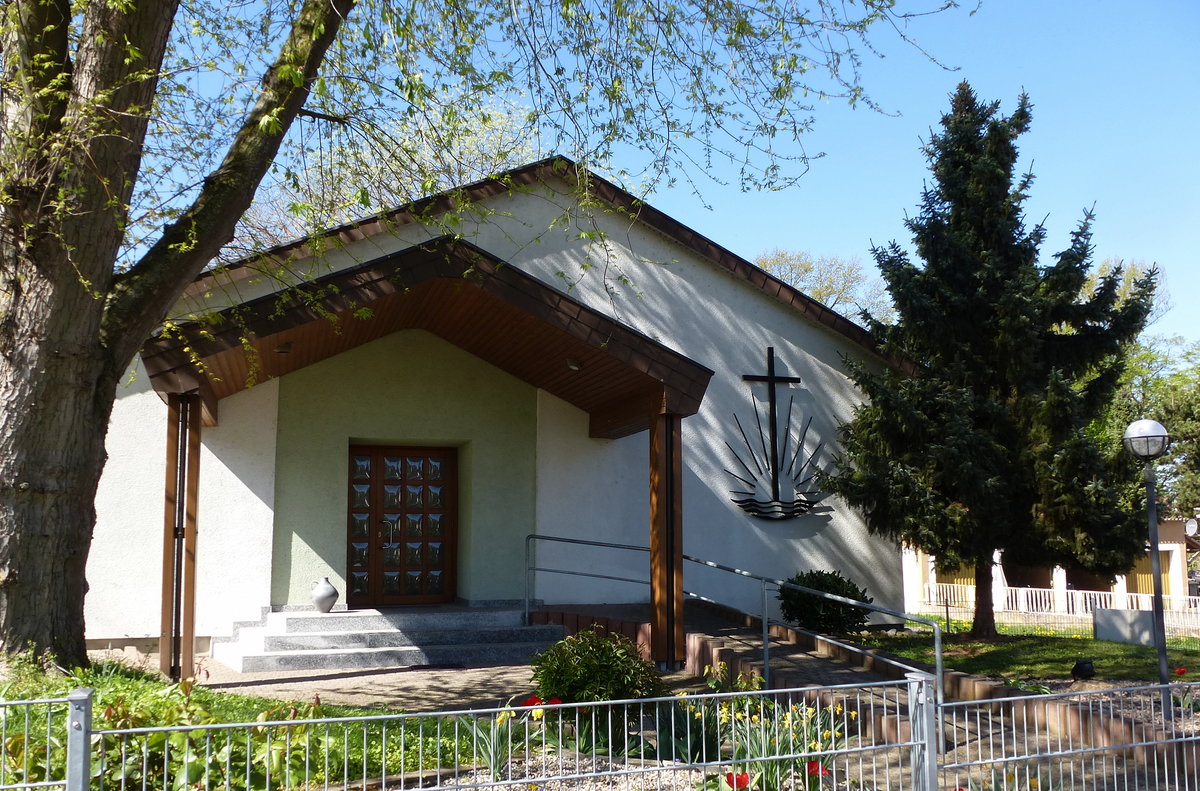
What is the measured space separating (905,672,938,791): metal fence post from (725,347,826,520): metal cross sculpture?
8.39 metres

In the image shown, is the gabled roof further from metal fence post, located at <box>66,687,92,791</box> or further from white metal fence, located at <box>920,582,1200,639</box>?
metal fence post, located at <box>66,687,92,791</box>

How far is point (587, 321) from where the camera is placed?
980cm

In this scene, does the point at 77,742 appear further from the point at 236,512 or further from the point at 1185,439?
the point at 1185,439

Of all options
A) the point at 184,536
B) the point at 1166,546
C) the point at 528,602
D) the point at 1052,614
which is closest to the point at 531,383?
the point at 528,602

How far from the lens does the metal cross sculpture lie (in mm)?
13398

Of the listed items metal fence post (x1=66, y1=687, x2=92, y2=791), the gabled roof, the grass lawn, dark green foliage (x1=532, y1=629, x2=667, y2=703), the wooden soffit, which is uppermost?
the gabled roof

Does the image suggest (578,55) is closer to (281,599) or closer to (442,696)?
(442,696)

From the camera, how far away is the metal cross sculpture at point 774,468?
1340cm

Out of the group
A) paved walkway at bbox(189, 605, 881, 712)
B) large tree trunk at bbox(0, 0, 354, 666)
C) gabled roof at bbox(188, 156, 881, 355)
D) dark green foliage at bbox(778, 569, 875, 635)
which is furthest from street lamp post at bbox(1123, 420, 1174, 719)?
large tree trunk at bbox(0, 0, 354, 666)

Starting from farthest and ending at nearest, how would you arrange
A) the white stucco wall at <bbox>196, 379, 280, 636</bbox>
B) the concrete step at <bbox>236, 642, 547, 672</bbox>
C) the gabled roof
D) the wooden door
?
the gabled roof < the wooden door < the white stucco wall at <bbox>196, 379, 280, 636</bbox> < the concrete step at <bbox>236, 642, 547, 672</bbox>

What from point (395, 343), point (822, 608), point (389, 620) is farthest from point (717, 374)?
point (389, 620)

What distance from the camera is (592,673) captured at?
726cm

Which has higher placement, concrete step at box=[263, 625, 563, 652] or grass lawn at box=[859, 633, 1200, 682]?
concrete step at box=[263, 625, 563, 652]

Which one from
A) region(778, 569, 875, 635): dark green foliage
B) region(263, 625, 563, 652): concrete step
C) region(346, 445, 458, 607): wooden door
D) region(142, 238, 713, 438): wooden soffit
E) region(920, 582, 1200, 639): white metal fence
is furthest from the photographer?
region(920, 582, 1200, 639): white metal fence
